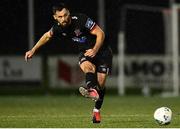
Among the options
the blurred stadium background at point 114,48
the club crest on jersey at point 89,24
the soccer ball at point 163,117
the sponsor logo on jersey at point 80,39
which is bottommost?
the blurred stadium background at point 114,48

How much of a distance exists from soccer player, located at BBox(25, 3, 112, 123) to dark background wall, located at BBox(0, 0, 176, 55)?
1600cm

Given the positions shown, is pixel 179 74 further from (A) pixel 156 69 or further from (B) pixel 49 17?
(B) pixel 49 17

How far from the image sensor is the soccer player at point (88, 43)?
11.8 m

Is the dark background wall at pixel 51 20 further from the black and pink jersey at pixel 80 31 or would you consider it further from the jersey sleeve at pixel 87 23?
the jersey sleeve at pixel 87 23

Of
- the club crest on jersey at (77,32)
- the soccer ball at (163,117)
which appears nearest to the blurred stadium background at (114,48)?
the club crest on jersey at (77,32)

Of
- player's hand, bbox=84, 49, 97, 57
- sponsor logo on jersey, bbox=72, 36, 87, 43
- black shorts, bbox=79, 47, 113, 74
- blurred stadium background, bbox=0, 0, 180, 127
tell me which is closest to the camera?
player's hand, bbox=84, 49, 97, 57

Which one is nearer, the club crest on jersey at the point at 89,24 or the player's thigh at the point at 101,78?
the club crest on jersey at the point at 89,24

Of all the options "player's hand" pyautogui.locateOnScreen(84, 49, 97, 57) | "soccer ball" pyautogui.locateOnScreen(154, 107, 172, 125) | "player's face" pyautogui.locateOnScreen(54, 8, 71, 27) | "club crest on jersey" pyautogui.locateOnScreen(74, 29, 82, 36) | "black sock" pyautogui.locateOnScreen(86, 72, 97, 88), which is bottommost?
"soccer ball" pyautogui.locateOnScreen(154, 107, 172, 125)

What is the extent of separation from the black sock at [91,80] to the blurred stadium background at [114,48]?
493 inches

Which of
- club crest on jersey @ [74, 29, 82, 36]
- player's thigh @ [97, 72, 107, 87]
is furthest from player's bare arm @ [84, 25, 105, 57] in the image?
player's thigh @ [97, 72, 107, 87]

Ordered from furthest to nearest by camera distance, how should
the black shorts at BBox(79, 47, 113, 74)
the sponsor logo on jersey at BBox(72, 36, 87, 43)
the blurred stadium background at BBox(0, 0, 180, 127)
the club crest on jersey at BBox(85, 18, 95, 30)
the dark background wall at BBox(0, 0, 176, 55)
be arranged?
the dark background wall at BBox(0, 0, 176, 55), the blurred stadium background at BBox(0, 0, 180, 127), the black shorts at BBox(79, 47, 113, 74), the sponsor logo on jersey at BBox(72, 36, 87, 43), the club crest on jersey at BBox(85, 18, 95, 30)

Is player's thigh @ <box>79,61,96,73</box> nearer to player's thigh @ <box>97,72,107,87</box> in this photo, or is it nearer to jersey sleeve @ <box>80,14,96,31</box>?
player's thigh @ <box>97,72,107,87</box>

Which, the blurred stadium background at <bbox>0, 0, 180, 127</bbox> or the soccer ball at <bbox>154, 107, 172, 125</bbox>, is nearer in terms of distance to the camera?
the soccer ball at <bbox>154, 107, 172, 125</bbox>

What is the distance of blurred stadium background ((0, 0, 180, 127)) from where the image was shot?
87.8 ft
